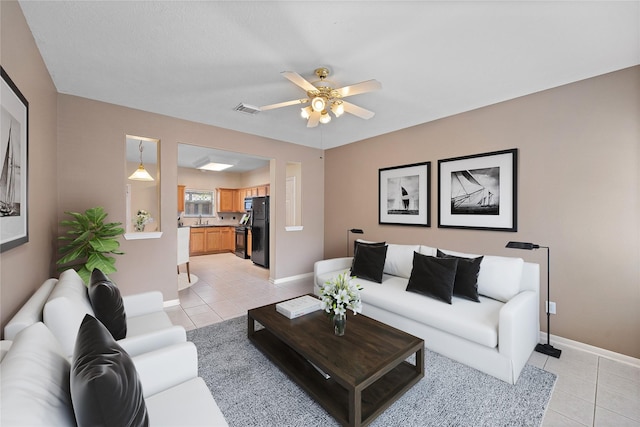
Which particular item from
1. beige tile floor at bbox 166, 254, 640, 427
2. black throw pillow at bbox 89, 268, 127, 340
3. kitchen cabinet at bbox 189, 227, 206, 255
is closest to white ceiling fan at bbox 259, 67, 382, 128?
black throw pillow at bbox 89, 268, 127, 340

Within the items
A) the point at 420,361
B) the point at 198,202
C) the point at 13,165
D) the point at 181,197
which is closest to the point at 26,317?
the point at 13,165

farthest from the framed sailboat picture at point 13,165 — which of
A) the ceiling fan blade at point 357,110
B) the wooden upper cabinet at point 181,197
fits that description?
the wooden upper cabinet at point 181,197

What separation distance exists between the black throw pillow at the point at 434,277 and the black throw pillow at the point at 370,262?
490 mm

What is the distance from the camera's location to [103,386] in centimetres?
80

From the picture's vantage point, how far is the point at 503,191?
307 cm

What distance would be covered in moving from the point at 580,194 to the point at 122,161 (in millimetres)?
5094

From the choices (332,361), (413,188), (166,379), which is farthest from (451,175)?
(166,379)

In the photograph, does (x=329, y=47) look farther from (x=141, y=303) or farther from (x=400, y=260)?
(x=141, y=303)

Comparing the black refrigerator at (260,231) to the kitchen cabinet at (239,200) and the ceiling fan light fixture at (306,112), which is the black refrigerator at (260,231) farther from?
the ceiling fan light fixture at (306,112)

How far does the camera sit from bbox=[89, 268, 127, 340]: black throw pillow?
1711 millimetres

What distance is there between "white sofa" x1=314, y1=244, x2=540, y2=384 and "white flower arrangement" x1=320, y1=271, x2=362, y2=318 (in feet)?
2.85

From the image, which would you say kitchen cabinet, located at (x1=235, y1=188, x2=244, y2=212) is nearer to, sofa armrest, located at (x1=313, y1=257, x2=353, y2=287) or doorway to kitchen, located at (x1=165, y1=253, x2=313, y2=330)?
doorway to kitchen, located at (x1=165, y1=253, x2=313, y2=330)

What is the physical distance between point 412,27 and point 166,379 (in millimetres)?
2727

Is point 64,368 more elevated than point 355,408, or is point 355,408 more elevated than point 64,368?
point 64,368
